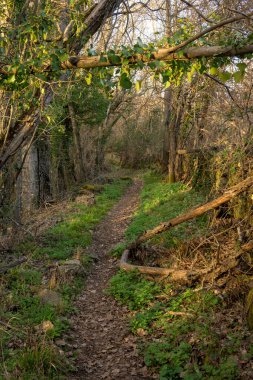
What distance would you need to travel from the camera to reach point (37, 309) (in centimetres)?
648

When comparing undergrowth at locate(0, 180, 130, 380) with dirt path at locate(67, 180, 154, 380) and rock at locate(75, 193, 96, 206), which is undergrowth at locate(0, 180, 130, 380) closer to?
dirt path at locate(67, 180, 154, 380)

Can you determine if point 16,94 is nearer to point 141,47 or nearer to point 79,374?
point 141,47

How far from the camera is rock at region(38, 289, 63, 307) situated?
6.80m

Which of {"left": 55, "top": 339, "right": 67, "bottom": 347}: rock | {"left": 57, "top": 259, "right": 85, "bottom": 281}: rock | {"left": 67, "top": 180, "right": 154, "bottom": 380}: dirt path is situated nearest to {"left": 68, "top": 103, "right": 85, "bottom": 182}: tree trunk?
{"left": 67, "top": 180, "right": 154, "bottom": 380}: dirt path

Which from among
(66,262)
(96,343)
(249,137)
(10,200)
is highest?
(249,137)

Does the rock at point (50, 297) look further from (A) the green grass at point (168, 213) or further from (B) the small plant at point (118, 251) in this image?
(A) the green grass at point (168, 213)

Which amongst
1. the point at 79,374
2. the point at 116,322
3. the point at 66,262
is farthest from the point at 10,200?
the point at 79,374

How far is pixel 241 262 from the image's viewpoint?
6.70 metres

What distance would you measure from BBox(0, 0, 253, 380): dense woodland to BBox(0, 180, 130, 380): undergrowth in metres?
0.09

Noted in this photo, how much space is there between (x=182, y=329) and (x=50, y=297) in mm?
2495

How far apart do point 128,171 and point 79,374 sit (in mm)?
27819

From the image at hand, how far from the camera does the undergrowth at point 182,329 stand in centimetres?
492

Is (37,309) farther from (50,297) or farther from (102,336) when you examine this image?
(102,336)

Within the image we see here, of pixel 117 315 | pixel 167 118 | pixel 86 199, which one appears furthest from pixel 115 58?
pixel 167 118
